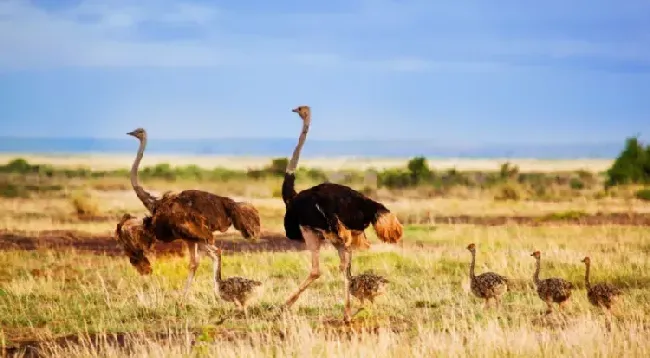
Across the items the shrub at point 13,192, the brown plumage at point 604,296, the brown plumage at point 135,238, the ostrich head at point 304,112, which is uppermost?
the ostrich head at point 304,112

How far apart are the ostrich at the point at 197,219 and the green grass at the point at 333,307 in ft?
1.97

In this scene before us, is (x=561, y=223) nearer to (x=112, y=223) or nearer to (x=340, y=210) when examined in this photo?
(x=112, y=223)

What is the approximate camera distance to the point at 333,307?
41.7 ft

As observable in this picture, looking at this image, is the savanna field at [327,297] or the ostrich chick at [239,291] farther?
the ostrich chick at [239,291]

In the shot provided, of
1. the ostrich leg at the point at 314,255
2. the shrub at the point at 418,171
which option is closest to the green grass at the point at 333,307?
the ostrich leg at the point at 314,255

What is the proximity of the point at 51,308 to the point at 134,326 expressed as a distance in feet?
4.73

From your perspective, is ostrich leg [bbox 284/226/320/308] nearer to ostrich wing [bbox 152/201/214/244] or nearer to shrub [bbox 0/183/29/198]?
ostrich wing [bbox 152/201/214/244]

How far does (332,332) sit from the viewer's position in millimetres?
10789

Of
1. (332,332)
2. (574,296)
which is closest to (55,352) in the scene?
(332,332)

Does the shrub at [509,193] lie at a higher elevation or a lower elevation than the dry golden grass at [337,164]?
lower

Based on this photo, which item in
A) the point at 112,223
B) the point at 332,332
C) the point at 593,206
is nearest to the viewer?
the point at 332,332

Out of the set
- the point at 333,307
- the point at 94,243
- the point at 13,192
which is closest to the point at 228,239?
the point at 94,243

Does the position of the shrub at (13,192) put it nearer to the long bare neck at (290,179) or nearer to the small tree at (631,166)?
the small tree at (631,166)

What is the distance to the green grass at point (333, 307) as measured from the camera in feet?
31.6
